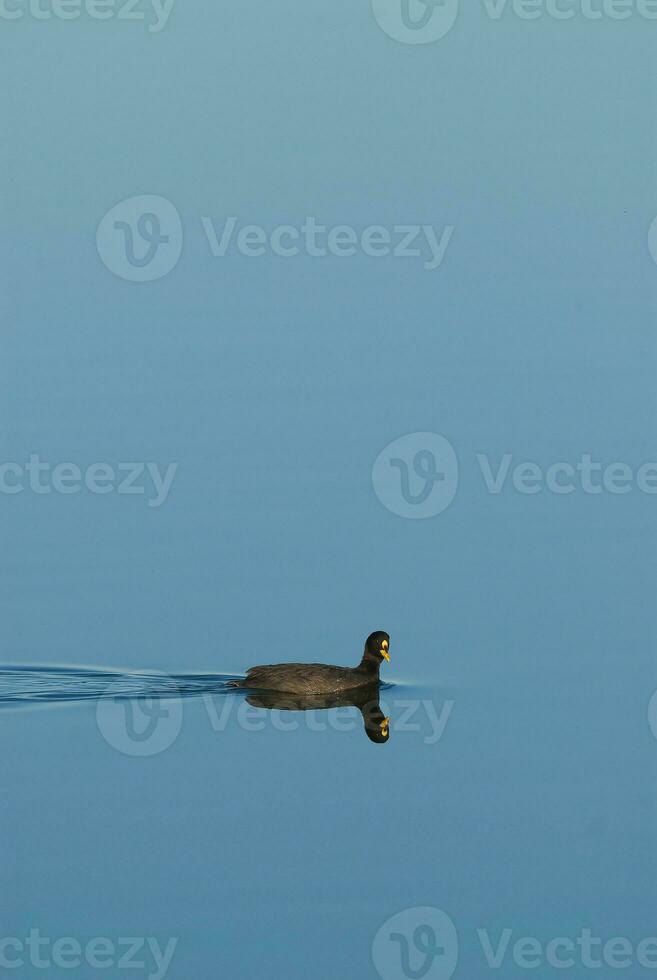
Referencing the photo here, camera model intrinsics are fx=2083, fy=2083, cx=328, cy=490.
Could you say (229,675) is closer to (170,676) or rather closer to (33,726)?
(170,676)

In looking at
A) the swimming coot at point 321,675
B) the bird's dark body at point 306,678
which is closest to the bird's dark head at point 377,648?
the swimming coot at point 321,675

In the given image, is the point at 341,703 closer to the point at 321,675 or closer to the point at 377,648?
the point at 321,675

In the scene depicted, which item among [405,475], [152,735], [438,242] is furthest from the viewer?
[438,242]

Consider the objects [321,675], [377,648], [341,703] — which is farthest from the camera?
[377,648]

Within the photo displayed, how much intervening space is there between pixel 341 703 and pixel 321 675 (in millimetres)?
462

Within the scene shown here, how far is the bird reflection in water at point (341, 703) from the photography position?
70.8ft

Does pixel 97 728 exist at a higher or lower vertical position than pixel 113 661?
lower

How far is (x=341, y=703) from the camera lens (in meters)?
22.7

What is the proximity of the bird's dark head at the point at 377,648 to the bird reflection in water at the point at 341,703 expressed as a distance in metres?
0.33

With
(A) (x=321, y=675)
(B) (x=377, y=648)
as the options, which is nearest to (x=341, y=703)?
(A) (x=321, y=675)

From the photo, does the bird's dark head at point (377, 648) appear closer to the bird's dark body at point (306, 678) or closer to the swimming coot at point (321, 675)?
the swimming coot at point (321, 675)

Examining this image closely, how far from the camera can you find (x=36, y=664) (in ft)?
75.2

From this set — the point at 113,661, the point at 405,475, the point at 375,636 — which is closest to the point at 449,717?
the point at 375,636

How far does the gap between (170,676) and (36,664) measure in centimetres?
156
